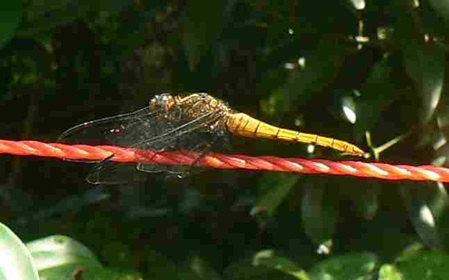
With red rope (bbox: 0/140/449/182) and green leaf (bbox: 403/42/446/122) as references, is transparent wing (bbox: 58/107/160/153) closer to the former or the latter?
red rope (bbox: 0/140/449/182)

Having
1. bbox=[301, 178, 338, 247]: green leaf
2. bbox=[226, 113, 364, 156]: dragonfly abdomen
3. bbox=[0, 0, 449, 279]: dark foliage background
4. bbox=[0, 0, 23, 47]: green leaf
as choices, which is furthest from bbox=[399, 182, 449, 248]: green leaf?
bbox=[0, 0, 23, 47]: green leaf

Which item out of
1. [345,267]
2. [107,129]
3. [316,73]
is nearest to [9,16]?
[107,129]

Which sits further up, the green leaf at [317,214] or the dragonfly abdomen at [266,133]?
the dragonfly abdomen at [266,133]

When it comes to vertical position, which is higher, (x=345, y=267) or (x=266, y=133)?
(x=266, y=133)

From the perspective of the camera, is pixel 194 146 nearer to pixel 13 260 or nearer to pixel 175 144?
pixel 175 144

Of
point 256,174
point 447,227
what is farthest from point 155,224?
point 447,227

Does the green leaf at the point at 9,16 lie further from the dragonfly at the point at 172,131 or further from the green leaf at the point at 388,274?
the green leaf at the point at 388,274

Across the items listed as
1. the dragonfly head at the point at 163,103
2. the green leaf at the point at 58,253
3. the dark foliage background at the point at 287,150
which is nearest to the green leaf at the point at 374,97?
the dark foliage background at the point at 287,150
